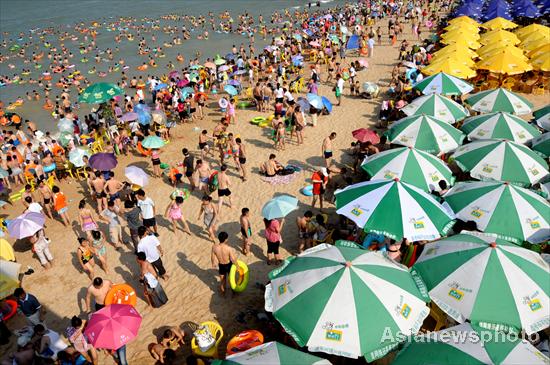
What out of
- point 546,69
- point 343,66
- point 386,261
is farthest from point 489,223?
point 343,66

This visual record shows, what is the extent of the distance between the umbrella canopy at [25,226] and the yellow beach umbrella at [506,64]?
54.9 ft

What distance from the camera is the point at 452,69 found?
47.8 ft

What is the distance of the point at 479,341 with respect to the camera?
13.8 feet

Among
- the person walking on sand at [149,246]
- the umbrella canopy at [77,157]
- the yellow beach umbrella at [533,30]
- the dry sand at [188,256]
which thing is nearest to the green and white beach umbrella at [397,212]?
the dry sand at [188,256]

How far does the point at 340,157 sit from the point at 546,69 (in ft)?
32.1

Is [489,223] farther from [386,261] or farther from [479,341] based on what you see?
[479,341]

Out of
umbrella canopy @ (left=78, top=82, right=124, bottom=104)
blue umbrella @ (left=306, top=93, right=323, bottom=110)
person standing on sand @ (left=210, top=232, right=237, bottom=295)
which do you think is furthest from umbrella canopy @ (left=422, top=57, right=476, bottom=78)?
umbrella canopy @ (left=78, top=82, right=124, bottom=104)

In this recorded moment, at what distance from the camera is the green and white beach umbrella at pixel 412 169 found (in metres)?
8.02

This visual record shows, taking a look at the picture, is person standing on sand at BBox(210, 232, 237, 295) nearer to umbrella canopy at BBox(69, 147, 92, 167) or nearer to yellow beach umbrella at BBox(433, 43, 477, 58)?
umbrella canopy at BBox(69, 147, 92, 167)

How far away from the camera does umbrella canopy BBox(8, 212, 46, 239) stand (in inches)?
330

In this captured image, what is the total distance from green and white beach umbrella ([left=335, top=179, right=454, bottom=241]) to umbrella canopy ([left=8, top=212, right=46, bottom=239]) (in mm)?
6974

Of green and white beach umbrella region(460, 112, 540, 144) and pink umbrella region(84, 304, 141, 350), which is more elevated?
green and white beach umbrella region(460, 112, 540, 144)

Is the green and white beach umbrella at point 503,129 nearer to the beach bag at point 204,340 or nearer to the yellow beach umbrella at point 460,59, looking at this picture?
the yellow beach umbrella at point 460,59

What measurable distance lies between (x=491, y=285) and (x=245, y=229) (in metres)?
4.81
